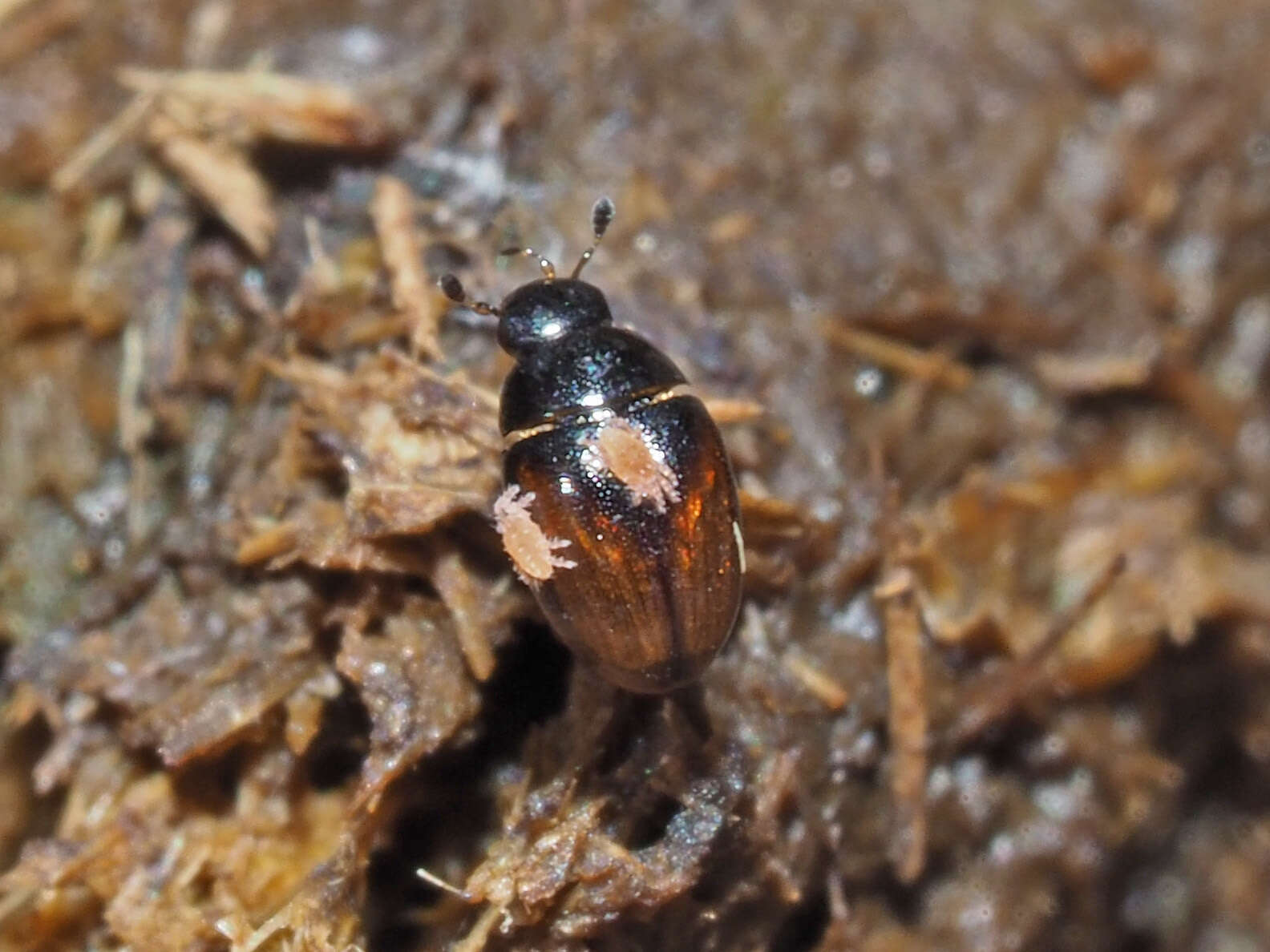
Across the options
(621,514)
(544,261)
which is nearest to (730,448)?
(544,261)

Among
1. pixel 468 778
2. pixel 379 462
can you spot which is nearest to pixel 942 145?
pixel 379 462

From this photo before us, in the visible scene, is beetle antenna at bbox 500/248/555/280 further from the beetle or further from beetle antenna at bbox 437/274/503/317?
the beetle

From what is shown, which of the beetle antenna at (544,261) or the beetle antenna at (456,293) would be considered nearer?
the beetle antenna at (456,293)

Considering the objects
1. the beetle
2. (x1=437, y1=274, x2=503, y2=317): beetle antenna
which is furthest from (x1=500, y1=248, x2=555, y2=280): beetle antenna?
the beetle

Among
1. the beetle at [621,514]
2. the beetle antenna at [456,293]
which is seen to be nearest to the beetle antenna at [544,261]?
the beetle antenna at [456,293]

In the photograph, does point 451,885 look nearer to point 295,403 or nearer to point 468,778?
point 468,778

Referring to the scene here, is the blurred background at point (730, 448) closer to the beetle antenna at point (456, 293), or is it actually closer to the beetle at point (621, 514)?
the beetle antenna at point (456, 293)

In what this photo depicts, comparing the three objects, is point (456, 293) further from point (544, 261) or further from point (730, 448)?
point (730, 448)
